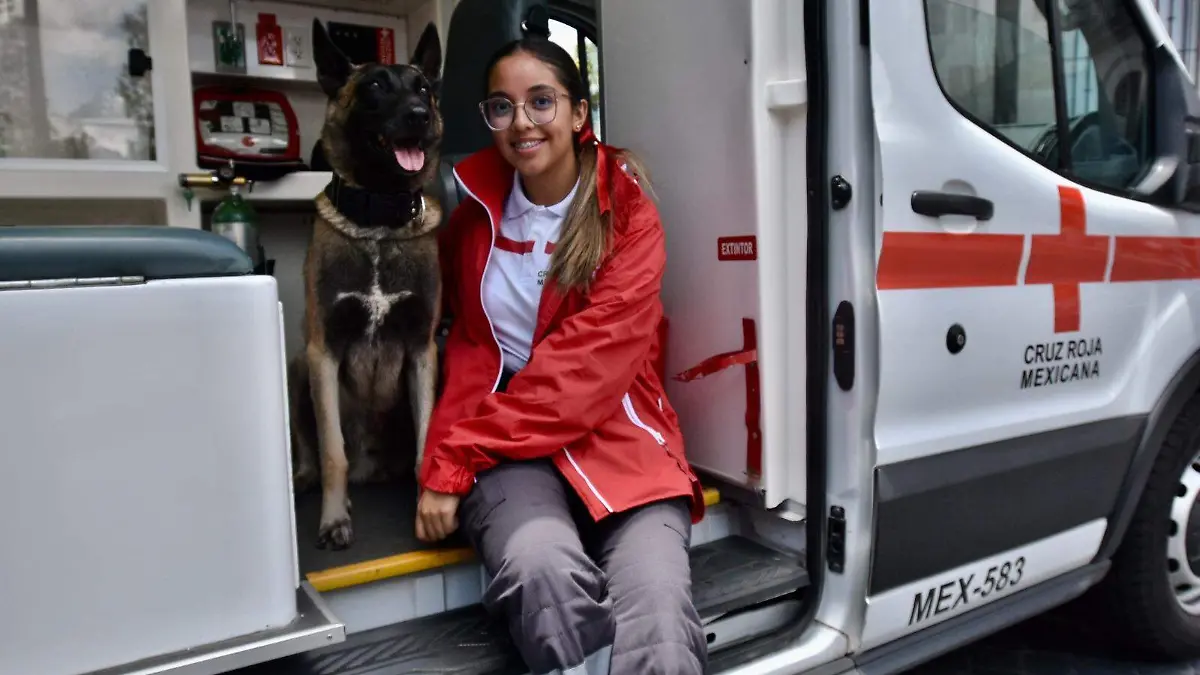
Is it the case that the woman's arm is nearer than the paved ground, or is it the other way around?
the woman's arm

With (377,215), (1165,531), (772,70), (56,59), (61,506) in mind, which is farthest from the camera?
(56,59)

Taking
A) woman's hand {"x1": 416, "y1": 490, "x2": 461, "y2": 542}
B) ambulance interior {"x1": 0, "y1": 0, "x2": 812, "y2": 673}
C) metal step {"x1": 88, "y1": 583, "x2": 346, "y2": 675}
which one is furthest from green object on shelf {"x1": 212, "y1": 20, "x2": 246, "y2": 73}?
metal step {"x1": 88, "y1": 583, "x2": 346, "y2": 675}

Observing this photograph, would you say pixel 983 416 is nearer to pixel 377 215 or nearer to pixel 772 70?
pixel 772 70

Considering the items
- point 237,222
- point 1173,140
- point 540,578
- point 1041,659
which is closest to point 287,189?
point 237,222

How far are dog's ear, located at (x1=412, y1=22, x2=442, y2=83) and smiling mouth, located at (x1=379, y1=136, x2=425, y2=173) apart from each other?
248 millimetres

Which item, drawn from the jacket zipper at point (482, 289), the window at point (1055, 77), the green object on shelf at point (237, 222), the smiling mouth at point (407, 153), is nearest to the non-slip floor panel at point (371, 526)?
the jacket zipper at point (482, 289)

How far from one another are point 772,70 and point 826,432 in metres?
0.84

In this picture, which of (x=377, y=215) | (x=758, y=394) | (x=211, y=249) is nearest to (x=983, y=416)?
(x=758, y=394)

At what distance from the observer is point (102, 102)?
3.59 meters

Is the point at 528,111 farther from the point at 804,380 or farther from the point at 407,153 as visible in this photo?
the point at 804,380

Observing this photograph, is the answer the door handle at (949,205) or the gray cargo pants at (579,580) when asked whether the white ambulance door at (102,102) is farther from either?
the door handle at (949,205)

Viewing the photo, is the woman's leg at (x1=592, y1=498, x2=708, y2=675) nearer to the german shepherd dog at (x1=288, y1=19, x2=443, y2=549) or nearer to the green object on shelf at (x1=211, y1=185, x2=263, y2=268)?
the german shepherd dog at (x1=288, y1=19, x2=443, y2=549)

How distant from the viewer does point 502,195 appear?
87.8 inches

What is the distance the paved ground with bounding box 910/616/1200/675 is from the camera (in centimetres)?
280
